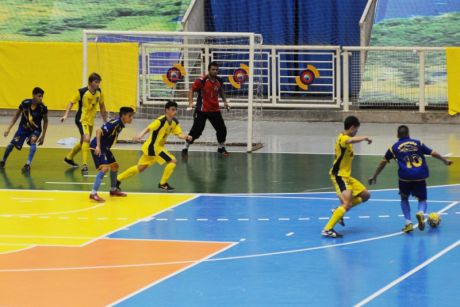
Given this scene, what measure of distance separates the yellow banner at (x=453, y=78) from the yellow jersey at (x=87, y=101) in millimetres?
11790

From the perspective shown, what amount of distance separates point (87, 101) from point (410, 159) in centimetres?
829

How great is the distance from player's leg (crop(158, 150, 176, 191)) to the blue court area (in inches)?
33.2

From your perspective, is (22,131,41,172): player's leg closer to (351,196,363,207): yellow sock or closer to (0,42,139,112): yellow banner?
(351,196,363,207): yellow sock

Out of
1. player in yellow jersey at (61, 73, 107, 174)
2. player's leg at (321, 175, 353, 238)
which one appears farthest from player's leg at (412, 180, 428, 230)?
player in yellow jersey at (61, 73, 107, 174)

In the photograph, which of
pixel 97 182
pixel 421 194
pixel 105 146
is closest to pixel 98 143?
pixel 105 146

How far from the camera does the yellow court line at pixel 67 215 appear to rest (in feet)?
53.0

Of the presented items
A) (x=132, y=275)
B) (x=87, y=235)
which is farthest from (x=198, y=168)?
(x=132, y=275)

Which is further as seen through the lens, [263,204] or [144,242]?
[263,204]

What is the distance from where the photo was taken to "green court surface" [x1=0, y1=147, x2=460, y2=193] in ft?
67.8

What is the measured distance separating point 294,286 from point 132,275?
2057 millimetres

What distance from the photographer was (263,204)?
740 inches

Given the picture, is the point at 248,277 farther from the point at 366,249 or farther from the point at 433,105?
the point at 433,105

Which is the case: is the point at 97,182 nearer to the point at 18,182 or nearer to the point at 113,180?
Result: the point at 113,180

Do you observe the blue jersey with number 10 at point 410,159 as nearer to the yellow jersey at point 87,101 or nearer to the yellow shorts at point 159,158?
the yellow shorts at point 159,158
